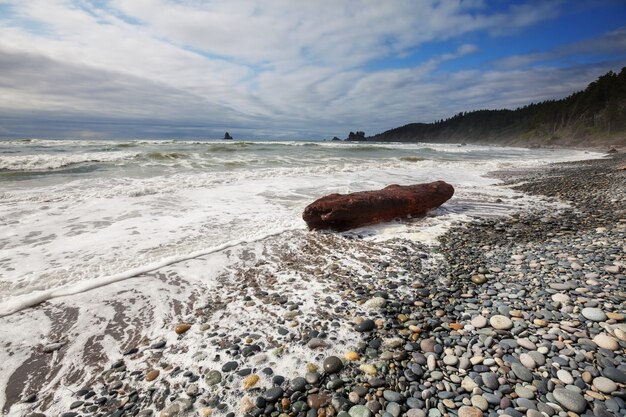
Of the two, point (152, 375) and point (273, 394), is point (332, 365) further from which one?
point (152, 375)

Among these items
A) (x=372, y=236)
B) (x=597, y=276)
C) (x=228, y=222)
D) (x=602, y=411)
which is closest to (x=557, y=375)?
(x=602, y=411)

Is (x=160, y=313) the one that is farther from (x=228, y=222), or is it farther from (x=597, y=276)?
(x=597, y=276)

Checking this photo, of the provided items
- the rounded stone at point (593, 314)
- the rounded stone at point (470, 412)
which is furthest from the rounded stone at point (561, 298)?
the rounded stone at point (470, 412)

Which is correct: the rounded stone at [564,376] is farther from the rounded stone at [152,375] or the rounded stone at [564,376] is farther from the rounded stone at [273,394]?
the rounded stone at [152,375]

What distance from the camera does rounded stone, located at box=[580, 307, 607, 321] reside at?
7.60 feet

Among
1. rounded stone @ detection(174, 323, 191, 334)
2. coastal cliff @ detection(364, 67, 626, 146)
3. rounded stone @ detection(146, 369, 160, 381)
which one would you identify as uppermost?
coastal cliff @ detection(364, 67, 626, 146)

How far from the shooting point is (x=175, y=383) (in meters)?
2.03

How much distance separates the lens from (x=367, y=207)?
5.43 m

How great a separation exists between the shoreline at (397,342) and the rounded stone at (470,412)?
1 cm

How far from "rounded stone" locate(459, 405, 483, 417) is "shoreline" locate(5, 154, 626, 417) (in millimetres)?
11

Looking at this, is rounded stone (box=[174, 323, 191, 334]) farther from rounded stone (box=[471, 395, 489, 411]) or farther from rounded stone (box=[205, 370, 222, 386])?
rounded stone (box=[471, 395, 489, 411])

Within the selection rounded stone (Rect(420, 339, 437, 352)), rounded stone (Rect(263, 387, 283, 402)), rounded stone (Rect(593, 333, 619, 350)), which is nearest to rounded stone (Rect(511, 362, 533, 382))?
rounded stone (Rect(420, 339, 437, 352))

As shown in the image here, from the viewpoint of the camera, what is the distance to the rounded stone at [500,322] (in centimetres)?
236

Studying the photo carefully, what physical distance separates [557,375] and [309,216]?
3.85m
